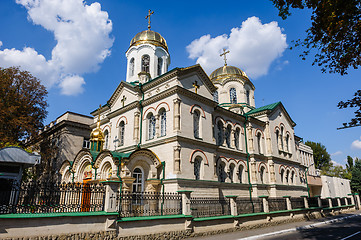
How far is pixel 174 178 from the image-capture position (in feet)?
49.5

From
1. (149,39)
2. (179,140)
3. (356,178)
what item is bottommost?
(356,178)

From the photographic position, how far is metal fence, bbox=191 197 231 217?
12.6 metres

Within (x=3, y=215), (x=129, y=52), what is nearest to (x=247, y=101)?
(x=129, y=52)

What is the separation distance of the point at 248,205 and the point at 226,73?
61.1 ft

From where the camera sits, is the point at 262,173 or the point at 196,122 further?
the point at 262,173

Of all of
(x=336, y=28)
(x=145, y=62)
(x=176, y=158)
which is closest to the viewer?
(x=336, y=28)

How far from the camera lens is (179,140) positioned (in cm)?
1592

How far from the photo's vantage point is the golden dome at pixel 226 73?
98.9 feet

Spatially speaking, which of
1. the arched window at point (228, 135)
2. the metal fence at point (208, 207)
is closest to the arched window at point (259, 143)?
the arched window at point (228, 135)

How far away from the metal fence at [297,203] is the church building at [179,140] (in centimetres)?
268

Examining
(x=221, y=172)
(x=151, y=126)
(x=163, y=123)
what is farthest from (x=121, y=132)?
(x=221, y=172)

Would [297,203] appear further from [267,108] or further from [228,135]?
[267,108]

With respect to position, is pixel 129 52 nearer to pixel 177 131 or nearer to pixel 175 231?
pixel 177 131

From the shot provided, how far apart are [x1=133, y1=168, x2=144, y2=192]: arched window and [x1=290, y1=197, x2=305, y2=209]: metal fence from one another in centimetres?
1184
